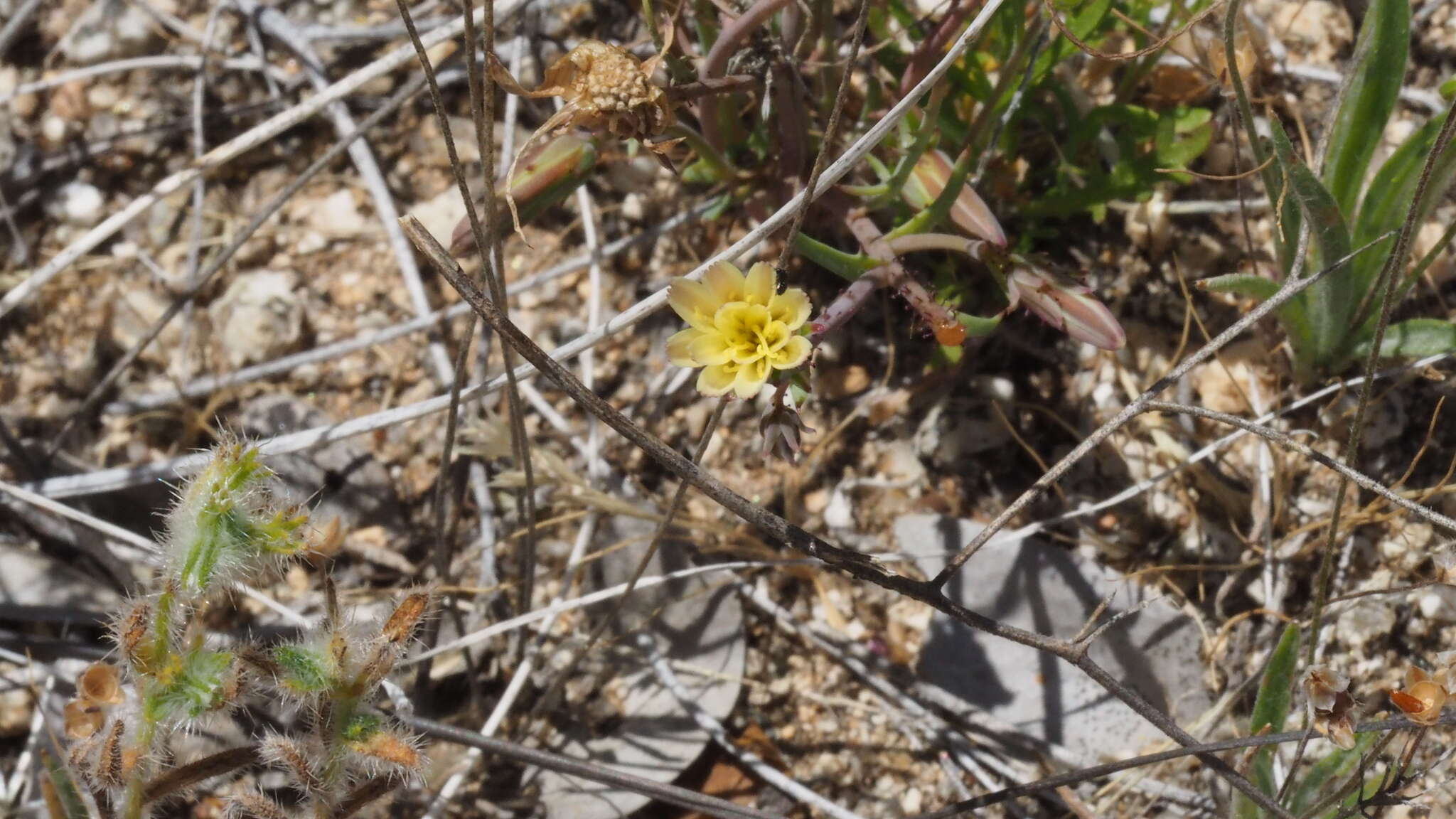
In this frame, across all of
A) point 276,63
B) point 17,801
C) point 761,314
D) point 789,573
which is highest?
point 276,63

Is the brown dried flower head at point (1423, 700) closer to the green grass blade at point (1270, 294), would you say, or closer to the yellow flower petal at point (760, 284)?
the green grass blade at point (1270, 294)

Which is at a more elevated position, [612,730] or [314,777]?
[314,777]

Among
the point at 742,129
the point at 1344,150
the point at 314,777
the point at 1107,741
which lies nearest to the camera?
the point at 314,777

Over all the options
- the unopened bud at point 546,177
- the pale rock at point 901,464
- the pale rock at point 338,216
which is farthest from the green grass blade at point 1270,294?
the pale rock at point 338,216

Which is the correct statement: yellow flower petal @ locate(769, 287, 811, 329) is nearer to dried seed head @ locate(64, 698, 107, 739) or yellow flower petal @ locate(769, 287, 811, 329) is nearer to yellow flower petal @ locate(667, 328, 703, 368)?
yellow flower petal @ locate(667, 328, 703, 368)

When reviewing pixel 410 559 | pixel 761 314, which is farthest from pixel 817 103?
pixel 410 559

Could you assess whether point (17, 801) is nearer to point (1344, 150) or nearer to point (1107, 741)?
point (1107, 741)
